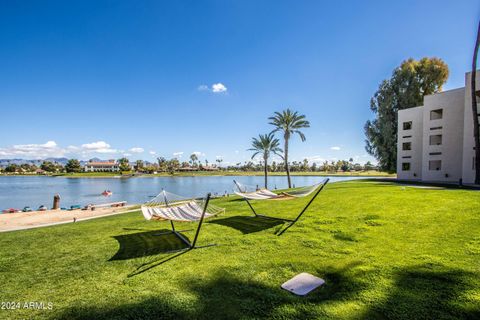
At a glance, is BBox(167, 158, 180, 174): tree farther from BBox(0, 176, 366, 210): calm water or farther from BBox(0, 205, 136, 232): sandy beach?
BBox(0, 205, 136, 232): sandy beach

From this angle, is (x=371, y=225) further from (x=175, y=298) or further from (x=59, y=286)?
(x=59, y=286)

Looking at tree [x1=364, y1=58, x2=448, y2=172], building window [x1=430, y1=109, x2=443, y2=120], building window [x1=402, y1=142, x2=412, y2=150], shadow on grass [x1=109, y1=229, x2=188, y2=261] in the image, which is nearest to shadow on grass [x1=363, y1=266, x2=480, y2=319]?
shadow on grass [x1=109, y1=229, x2=188, y2=261]

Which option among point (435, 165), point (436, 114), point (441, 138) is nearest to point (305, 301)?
point (435, 165)

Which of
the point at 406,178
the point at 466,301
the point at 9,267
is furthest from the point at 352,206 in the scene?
the point at 406,178

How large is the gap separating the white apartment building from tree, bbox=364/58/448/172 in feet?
6.86

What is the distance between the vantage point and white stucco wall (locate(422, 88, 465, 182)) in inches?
744

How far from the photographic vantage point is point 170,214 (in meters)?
5.34

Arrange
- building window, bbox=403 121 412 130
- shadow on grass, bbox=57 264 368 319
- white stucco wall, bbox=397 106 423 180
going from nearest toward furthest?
shadow on grass, bbox=57 264 368 319 < white stucco wall, bbox=397 106 423 180 < building window, bbox=403 121 412 130

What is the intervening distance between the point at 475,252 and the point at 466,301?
5.86ft

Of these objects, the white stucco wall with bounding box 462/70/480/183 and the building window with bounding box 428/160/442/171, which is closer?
the white stucco wall with bounding box 462/70/480/183

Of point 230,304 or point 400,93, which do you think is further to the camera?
point 400,93

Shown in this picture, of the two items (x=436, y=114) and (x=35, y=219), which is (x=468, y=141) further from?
(x=35, y=219)

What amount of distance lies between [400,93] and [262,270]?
29.8 metres

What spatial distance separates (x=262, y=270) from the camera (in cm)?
360
